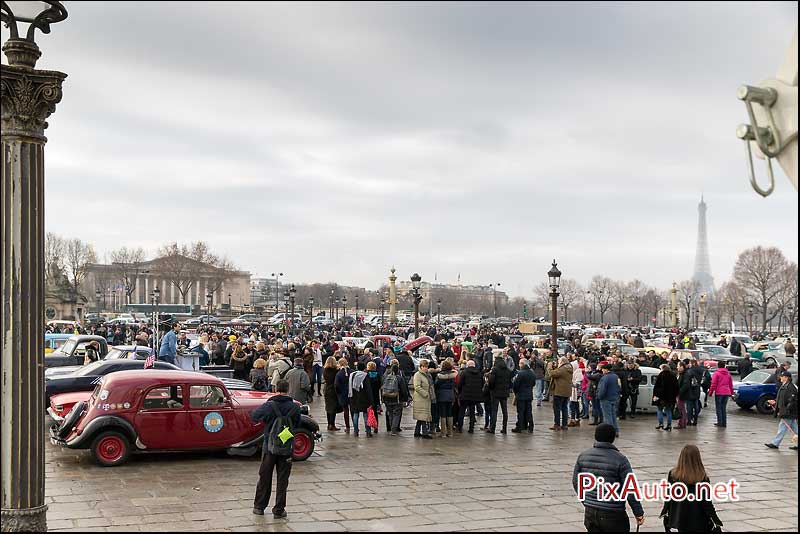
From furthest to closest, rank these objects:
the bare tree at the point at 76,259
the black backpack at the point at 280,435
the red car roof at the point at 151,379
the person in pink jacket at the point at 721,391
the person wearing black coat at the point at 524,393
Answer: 1. the bare tree at the point at 76,259
2. the person in pink jacket at the point at 721,391
3. the person wearing black coat at the point at 524,393
4. the red car roof at the point at 151,379
5. the black backpack at the point at 280,435

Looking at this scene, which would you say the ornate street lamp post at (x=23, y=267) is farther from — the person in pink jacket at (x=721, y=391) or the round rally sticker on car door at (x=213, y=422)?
the person in pink jacket at (x=721, y=391)

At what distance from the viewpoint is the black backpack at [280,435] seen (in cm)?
989

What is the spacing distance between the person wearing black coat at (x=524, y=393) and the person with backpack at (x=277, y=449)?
904cm

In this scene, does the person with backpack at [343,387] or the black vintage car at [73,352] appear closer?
the person with backpack at [343,387]

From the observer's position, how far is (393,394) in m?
17.5

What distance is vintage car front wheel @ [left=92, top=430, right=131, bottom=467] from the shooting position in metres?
13.0

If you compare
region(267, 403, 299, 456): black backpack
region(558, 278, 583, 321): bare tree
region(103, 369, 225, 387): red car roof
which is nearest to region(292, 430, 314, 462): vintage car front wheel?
region(103, 369, 225, 387): red car roof

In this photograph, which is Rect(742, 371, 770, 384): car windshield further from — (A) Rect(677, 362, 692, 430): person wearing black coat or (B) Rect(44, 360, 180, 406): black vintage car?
(B) Rect(44, 360, 180, 406): black vintage car

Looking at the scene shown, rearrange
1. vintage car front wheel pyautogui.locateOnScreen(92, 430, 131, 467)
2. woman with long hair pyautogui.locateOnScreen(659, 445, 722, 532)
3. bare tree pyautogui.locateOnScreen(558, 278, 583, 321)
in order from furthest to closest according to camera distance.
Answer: bare tree pyautogui.locateOnScreen(558, 278, 583, 321) → vintage car front wheel pyautogui.locateOnScreen(92, 430, 131, 467) → woman with long hair pyautogui.locateOnScreen(659, 445, 722, 532)

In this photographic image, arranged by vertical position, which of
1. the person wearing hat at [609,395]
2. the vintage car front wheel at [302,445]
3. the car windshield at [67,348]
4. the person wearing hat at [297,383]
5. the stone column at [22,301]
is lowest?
the vintage car front wheel at [302,445]

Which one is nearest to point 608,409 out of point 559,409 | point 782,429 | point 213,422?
point 559,409

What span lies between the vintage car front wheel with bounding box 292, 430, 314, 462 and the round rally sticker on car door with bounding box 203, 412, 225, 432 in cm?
130

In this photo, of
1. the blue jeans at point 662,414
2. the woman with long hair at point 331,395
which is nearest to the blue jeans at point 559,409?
the blue jeans at point 662,414

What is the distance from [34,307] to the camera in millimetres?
6336
